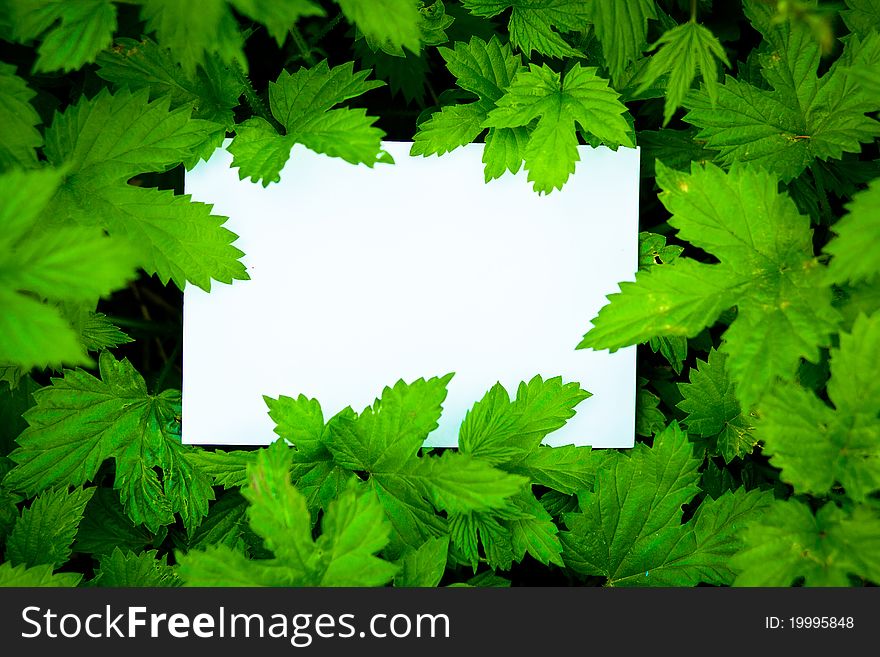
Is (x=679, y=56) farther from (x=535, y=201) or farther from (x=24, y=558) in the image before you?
(x=24, y=558)

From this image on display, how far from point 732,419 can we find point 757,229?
47 centimetres

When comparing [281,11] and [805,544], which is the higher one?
[281,11]

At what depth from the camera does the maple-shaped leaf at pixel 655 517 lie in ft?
4.71

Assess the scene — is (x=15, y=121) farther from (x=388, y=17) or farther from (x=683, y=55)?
(x=683, y=55)

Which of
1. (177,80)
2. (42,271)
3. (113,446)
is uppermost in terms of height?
(177,80)

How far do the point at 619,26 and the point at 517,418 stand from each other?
0.71 m

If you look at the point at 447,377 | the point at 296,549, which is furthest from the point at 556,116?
the point at 296,549

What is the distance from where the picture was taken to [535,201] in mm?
1479

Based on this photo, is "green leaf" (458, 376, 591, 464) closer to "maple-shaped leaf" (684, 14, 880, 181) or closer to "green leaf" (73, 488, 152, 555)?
"maple-shaped leaf" (684, 14, 880, 181)

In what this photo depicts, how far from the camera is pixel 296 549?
114 cm

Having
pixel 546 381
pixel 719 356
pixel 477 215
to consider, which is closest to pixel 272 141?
pixel 477 215

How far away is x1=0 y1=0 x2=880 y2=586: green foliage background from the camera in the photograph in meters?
1.14

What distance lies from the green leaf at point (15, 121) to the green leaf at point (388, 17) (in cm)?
54

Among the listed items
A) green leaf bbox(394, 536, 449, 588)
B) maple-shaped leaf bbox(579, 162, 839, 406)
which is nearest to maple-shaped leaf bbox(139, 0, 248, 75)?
maple-shaped leaf bbox(579, 162, 839, 406)
